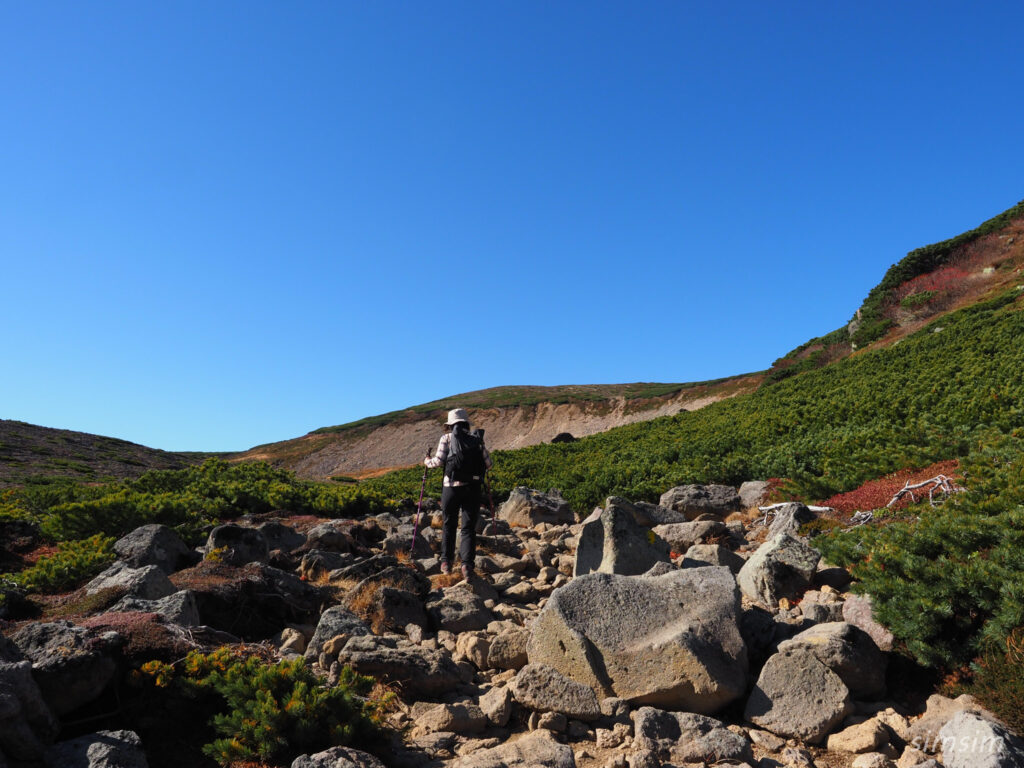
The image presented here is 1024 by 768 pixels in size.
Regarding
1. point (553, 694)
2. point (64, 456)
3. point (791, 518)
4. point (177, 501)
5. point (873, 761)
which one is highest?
point (64, 456)

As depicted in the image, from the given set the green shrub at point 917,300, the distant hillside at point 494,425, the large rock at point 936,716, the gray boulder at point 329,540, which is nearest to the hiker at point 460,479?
the gray boulder at point 329,540

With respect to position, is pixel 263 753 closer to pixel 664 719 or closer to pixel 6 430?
pixel 664 719

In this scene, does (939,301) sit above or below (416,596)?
above

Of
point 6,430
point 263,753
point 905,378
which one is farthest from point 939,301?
point 6,430

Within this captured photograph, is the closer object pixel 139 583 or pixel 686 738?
pixel 686 738

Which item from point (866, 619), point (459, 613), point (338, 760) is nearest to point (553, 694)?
point (338, 760)

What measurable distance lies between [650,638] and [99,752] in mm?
3929

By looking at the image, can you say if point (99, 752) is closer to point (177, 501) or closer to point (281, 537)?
point (281, 537)

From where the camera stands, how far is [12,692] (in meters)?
3.60

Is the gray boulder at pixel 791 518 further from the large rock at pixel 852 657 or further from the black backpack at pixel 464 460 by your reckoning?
the large rock at pixel 852 657

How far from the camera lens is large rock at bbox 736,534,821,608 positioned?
7152mm

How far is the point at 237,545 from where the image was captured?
28.3 feet

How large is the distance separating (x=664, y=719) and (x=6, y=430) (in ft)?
123

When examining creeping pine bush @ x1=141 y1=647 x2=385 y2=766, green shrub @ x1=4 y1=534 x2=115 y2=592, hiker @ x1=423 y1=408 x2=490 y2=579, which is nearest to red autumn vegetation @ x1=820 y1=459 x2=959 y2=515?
hiker @ x1=423 y1=408 x2=490 y2=579
